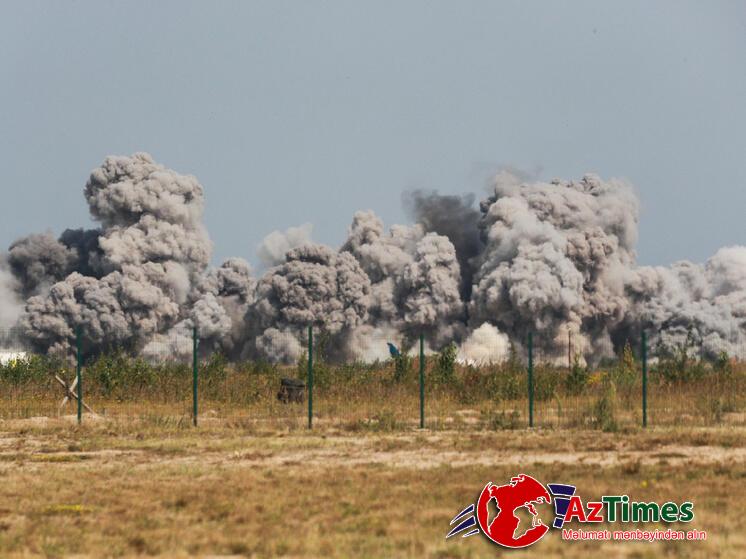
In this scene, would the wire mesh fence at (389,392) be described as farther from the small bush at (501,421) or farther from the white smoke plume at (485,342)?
the white smoke plume at (485,342)

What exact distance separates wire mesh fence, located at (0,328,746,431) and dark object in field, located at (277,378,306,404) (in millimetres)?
38

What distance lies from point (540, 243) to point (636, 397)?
54.8 metres

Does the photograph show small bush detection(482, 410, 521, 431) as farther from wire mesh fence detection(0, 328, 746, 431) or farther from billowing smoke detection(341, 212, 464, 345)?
billowing smoke detection(341, 212, 464, 345)

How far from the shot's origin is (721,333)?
3105 inches

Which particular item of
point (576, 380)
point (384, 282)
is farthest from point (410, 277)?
point (576, 380)

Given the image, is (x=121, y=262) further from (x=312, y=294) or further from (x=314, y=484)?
(x=314, y=484)

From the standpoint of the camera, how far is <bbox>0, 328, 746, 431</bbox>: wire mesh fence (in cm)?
2778

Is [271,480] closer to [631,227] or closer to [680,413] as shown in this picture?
[680,413]

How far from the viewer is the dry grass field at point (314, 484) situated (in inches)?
509

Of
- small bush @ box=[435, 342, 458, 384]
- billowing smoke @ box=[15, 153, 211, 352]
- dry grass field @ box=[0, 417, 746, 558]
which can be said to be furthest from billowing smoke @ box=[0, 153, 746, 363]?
dry grass field @ box=[0, 417, 746, 558]

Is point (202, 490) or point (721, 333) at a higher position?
point (721, 333)

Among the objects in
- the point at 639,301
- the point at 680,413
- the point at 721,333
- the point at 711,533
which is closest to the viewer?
the point at 711,533

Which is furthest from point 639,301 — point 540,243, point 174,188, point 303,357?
point 303,357

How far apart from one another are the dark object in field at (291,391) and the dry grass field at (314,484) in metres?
4.68
